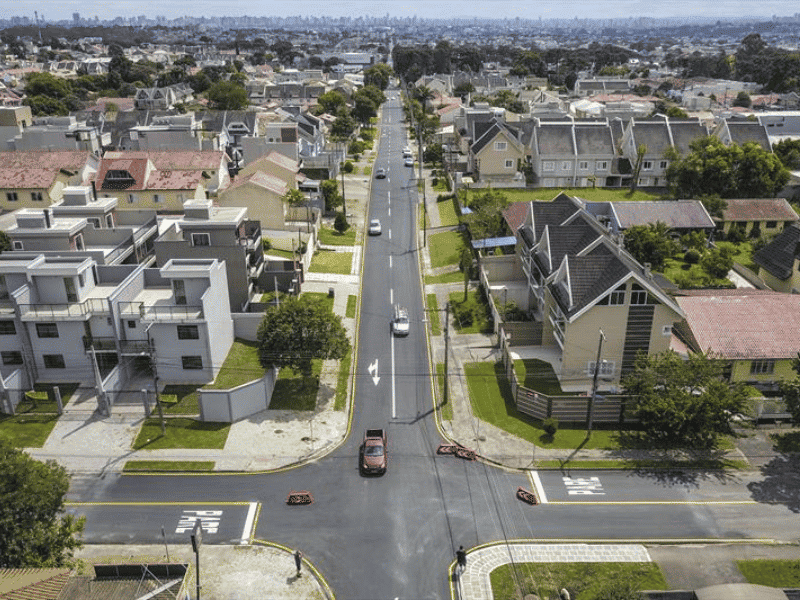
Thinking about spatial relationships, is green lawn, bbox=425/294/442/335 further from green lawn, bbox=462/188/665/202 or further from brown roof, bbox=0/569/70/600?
brown roof, bbox=0/569/70/600

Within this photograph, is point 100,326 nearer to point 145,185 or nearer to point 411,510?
point 411,510

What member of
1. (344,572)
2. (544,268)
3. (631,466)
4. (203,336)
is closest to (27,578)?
(344,572)

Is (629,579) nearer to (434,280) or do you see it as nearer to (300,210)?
(434,280)

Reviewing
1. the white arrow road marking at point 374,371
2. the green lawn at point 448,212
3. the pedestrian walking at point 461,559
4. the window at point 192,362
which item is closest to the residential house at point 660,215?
the green lawn at point 448,212

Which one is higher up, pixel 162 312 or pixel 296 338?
pixel 162 312

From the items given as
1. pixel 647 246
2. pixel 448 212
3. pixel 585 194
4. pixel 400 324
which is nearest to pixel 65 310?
pixel 400 324

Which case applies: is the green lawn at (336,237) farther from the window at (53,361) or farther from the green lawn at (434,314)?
the window at (53,361)

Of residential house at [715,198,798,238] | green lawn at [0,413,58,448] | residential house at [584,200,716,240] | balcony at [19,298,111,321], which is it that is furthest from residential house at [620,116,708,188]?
green lawn at [0,413,58,448]

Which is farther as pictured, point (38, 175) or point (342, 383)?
point (38, 175)
